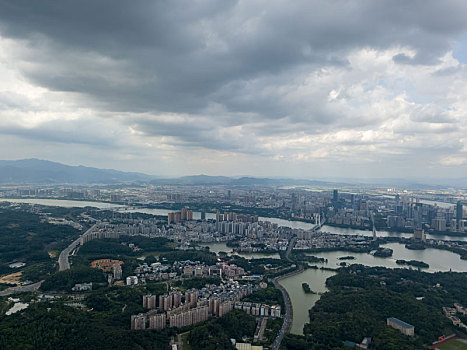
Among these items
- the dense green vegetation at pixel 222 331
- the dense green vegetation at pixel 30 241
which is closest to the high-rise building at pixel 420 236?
the dense green vegetation at pixel 222 331

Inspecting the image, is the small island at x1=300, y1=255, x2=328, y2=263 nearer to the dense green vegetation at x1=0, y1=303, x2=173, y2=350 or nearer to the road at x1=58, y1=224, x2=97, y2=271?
the dense green vegetation at x1=0, y1=303, x2=173, y2=350

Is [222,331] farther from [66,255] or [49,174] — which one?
[49,174]

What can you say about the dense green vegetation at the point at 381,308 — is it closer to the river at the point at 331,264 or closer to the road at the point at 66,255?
the river at the point at 331,264

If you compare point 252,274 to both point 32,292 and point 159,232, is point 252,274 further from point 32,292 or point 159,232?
point 159,232

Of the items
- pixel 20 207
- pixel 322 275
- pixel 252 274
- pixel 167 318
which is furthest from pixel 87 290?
pixel 20 207

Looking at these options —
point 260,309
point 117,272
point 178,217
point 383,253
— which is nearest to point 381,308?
point 260,309

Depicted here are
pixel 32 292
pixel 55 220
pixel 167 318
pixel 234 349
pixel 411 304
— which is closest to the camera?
pixel 234 349
